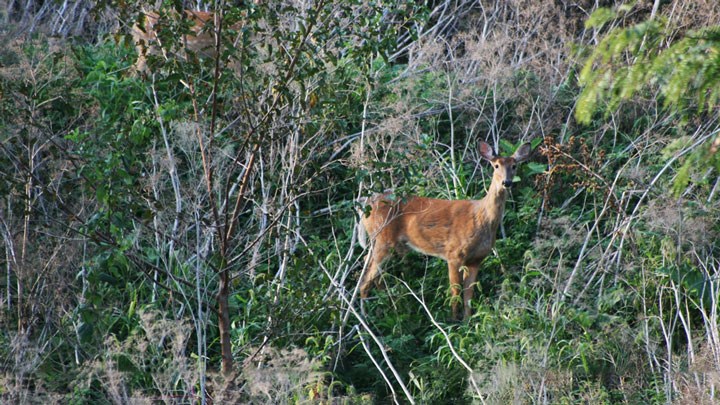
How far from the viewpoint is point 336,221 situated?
6059 millimetres

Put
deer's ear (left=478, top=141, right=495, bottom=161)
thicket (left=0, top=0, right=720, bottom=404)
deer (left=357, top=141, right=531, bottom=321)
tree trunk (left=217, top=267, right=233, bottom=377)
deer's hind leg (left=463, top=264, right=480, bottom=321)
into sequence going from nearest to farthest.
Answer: thicket (left=0, top=0, right=720, bottom=404) < tree trunk (left=217, top=267, right=233, bottom=377) < deer's hind leg (left=463, top=264, right=480, bottom=321) < deer (left=357, top=141, right=531, bottom=321) < deer's ear (left=478, top=141, right=495, bottom=161)

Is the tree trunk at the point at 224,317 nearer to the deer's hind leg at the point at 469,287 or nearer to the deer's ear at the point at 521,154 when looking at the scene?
the deer's hind leg at the point at 469,287

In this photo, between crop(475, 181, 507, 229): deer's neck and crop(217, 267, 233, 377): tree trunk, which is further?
crop(475, 181, 507, 229): deer's neck

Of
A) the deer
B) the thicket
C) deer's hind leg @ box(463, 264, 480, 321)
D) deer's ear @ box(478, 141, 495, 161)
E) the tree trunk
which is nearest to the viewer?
the thicket

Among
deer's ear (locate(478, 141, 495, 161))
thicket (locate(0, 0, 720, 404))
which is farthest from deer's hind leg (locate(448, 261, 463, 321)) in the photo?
deer's ear (locate(478, 141, 495, 161))

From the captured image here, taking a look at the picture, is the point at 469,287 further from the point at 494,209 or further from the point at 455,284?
the point at 494,209

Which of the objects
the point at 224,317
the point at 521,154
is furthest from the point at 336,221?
the point at 521,154

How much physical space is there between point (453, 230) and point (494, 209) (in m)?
0.36

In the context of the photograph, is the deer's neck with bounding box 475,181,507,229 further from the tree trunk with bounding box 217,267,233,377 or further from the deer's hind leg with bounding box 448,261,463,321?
the tree trunk with bounding box 217,267,233,377

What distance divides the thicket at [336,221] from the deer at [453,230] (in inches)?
6.2

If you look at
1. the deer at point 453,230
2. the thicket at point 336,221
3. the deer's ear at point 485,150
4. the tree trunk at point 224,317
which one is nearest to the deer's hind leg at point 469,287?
the deer at point 453,230

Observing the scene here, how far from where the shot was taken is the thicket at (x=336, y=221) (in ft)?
17.6

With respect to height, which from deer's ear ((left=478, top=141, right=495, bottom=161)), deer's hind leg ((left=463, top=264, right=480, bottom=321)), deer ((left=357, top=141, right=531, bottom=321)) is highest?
deer's ear ((left=478, top=141, right=495, bottom=161))

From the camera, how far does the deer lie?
7914 mm
